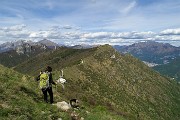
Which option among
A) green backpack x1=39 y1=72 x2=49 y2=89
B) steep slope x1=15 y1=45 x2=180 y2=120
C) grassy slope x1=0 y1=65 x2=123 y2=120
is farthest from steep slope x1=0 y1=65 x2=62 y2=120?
steep slope x1=15 y1=45 x2=180 y2=120

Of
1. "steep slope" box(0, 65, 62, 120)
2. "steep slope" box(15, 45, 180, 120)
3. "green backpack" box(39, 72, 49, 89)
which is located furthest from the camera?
"steep slope" box(15, 45, 180, 120)

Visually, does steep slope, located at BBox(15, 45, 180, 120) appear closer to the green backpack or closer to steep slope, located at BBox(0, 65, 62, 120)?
steep slope, located at BBox(0, 65, 62, 120)

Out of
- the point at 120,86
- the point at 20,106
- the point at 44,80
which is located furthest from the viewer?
the point at 120,86

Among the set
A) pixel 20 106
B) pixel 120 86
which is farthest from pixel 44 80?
pixel 120 86

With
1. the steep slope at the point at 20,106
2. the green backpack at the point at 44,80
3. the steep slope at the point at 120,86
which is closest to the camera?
the steep slope at the point at 20,106

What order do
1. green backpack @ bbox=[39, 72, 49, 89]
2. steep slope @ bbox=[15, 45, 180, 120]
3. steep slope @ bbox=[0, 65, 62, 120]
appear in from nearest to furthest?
steep slope @ bbox=[0, 65, 62, 120], green backpack @ bbox=[39, 72, 49, 89], steep slope @ bbox=[15, 45, 180, 120]

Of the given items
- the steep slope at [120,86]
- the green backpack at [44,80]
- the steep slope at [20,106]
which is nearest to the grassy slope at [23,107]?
the steep slope at [20,106]

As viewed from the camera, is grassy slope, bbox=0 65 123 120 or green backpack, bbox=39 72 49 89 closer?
grassy slope, bbox=0 65 123 120

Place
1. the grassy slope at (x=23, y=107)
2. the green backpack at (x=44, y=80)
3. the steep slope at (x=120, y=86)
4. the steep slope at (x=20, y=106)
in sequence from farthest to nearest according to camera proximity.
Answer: the steep slope at (x=120, y=86)
the green backpack at (x=44, y=80)
the grassy slope at (x=23, y=107)
the steep slope at (x=20, y=106)

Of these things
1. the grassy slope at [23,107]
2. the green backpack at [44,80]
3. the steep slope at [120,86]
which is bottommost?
the steep slope at [120,86]

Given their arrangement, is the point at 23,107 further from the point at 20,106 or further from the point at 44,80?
the point at 44,80

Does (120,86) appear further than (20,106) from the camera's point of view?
Yes

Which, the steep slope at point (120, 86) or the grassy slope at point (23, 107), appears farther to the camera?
the steep slope at point (120, 86)

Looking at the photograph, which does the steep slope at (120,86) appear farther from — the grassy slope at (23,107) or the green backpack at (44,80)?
the grassy slope at (23,107)
